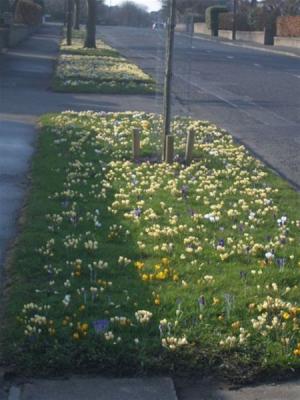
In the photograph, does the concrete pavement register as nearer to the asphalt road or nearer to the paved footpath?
the paved footpath

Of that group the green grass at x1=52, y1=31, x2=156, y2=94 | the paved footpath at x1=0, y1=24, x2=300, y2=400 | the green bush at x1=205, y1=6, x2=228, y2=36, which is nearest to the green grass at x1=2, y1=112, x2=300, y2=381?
the paved footpath at x1=0, y1=24, x2=300, y2=400

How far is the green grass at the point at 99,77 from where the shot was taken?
2442cm

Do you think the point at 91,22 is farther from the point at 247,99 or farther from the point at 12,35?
the point at 247,99

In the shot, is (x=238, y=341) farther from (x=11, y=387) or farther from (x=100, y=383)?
(x=11, y=387)

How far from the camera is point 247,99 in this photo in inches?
948

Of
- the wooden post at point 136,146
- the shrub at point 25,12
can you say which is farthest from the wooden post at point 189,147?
the shrub at point 25,12

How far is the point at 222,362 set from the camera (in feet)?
19.0

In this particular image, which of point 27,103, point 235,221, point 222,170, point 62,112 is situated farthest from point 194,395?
point 27,103

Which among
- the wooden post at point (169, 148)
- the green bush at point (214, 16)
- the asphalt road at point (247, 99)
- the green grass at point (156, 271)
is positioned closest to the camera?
the green grass at point (156, 271)

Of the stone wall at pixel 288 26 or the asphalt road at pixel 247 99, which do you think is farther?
the stone wall at pixel 288 26

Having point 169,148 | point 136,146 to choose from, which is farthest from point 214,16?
point 169,148

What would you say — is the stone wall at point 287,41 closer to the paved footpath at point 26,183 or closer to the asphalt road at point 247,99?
the asphalt road at point 247,99

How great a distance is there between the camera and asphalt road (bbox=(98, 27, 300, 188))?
14844 mm

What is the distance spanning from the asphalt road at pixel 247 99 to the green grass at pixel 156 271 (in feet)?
6.38
